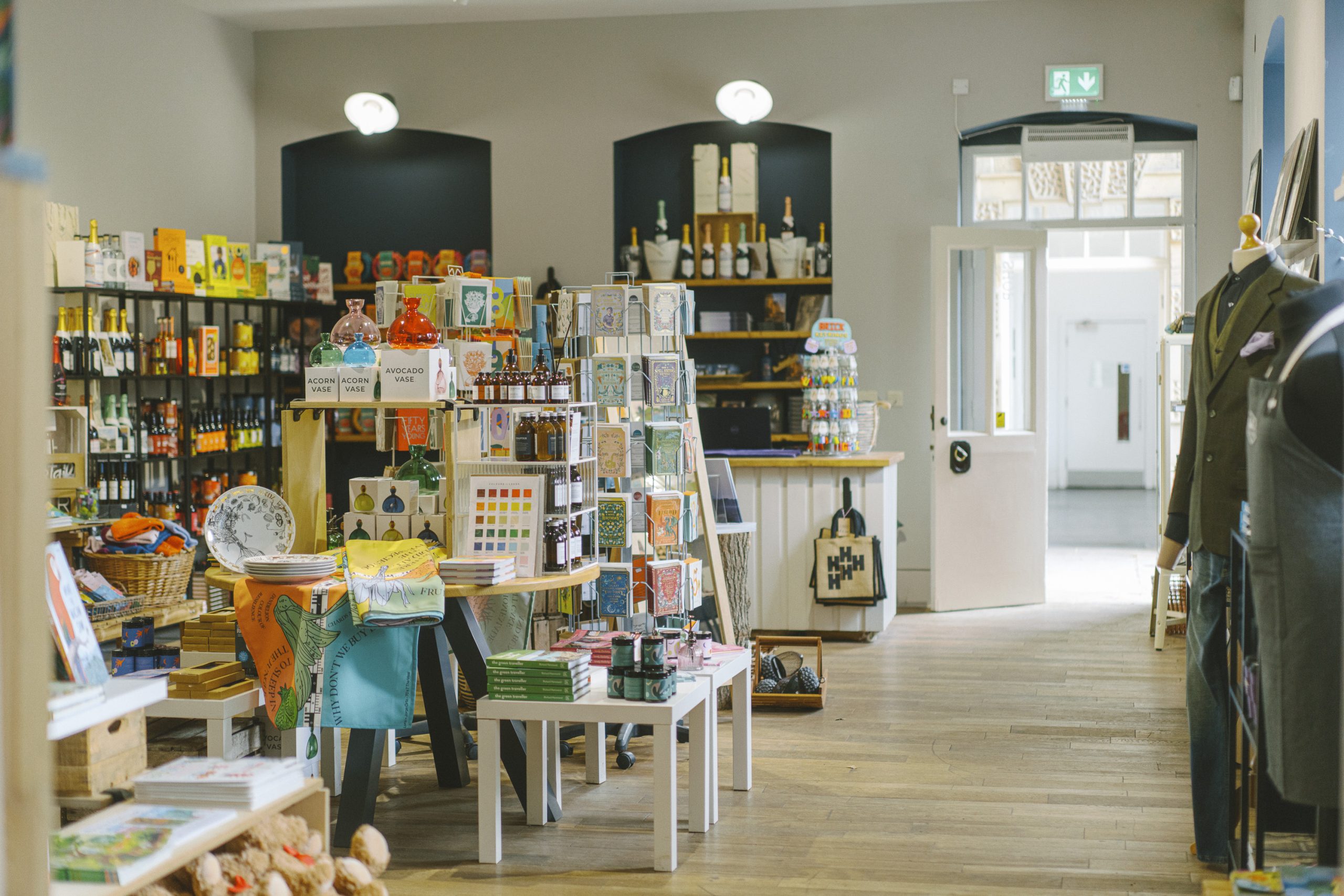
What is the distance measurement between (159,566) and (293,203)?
3743 mm

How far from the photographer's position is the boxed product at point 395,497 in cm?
433

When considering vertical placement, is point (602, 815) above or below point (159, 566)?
below

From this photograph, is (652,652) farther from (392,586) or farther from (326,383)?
(326,383)

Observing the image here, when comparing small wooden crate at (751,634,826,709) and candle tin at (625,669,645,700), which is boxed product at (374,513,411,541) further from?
small wooden crate at (751,634,826,709)

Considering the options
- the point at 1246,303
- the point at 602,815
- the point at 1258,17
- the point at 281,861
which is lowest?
the point at 602,815

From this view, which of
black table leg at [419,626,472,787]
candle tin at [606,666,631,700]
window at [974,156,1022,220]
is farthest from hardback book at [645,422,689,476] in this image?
window at [974,156,1022,220]

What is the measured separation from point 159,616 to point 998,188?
560 centimetres

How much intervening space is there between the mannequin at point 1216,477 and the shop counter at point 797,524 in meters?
3.46

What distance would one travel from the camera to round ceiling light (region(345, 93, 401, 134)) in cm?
884

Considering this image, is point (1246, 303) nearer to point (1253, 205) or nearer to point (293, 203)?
point (1253, 205)

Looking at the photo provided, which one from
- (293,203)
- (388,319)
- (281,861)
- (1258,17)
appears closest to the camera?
(281,861)

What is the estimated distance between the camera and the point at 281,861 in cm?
249

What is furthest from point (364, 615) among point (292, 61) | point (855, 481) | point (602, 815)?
point (292, 61)

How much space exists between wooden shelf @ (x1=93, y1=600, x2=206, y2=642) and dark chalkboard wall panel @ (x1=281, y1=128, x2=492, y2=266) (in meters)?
3.28
